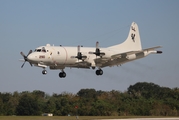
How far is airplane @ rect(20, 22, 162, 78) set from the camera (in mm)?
56438

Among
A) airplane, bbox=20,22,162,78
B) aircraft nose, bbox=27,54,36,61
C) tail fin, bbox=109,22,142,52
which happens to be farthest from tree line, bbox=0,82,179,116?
aircraft nose, bbox=27,54,36,61

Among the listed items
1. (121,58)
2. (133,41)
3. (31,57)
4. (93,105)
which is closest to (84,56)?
(121,58)

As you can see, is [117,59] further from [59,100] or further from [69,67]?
[59,100]

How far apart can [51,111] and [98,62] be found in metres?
31.8

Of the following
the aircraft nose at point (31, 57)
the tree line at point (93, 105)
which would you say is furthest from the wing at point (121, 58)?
the tree line at point (93, 105)

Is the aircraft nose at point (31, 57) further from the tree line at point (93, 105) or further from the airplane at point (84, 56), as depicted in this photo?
the tree line at point (93, 105)

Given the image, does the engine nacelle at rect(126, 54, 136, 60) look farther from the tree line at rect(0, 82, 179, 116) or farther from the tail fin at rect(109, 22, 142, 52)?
the tree line at rect(0, 82, 179, 116)

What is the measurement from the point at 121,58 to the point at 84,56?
581 cm

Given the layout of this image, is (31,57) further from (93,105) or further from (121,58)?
(93,105)

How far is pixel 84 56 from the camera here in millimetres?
59344

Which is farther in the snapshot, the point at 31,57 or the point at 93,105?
the point at 93,105

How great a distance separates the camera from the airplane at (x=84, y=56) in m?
56.4

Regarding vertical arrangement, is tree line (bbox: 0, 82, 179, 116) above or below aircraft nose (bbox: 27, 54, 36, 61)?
below

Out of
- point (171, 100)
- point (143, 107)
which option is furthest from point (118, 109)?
point (171, 100)
